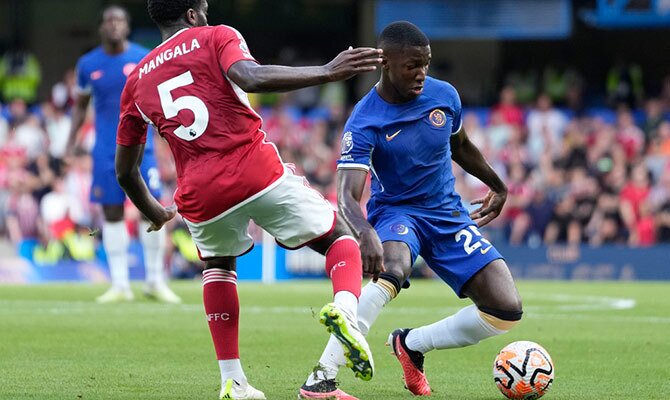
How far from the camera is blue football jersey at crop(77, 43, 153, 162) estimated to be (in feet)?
43.3

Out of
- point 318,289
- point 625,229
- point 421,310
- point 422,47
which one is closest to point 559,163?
point 625,229

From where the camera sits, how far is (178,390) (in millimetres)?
7184

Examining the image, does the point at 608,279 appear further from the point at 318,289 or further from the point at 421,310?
the point at 421,310

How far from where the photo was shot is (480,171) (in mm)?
7879

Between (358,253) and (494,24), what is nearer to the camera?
(358,253)

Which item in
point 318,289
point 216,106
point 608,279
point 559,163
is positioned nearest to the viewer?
point 216,106

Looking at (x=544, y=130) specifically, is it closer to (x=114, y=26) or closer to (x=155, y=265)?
(x=155, y=265)

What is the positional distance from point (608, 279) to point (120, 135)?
601 inches

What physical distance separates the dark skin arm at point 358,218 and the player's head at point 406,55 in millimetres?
664

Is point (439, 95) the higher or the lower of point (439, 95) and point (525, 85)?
the higher

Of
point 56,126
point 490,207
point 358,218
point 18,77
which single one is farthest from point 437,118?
point 18,77

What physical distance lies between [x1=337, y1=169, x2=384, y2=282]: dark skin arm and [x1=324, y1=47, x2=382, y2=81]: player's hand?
93 centimetres

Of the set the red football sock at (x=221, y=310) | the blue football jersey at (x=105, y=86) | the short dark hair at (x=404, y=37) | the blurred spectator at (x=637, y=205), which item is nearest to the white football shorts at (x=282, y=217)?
the red football sock at (x=221, y=310)

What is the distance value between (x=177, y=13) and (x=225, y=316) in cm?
162
